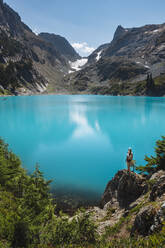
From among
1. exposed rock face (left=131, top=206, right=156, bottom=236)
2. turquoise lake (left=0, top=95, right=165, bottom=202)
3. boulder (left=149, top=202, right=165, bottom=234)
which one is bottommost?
turquoise lake (left=0, top=95, right=165, bottom=202)

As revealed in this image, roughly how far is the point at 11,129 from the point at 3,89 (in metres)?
141

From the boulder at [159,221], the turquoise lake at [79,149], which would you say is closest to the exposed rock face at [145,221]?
the boulder at [159,221]

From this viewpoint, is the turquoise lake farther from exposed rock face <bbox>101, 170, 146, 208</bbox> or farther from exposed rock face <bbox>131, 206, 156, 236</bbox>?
exposed rock face <bbox>131, 206, 156, 236</bbox>

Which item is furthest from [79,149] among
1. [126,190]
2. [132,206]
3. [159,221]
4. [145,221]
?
[159,221]

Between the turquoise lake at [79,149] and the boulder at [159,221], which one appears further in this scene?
the turquoise lake at [79,149]

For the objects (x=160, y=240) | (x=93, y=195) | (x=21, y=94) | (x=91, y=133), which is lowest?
(x=93, y=195)

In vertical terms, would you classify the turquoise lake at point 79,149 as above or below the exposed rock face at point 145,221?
below

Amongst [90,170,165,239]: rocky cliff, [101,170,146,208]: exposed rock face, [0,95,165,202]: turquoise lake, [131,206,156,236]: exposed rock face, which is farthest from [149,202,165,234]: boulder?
[0,95,165,202]: turquoise lake

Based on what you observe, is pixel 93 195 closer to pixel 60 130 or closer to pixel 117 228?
pixel 117 228

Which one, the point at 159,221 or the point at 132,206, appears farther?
the point at 132,206

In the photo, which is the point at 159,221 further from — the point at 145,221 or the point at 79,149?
the point at 79,149

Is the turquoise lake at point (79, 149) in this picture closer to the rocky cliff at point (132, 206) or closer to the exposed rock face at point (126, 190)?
the exposed rock face at point (126, 190)

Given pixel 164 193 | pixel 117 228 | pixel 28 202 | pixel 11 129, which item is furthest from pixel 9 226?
pixel 11 129

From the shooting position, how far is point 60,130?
43625 millimetres
